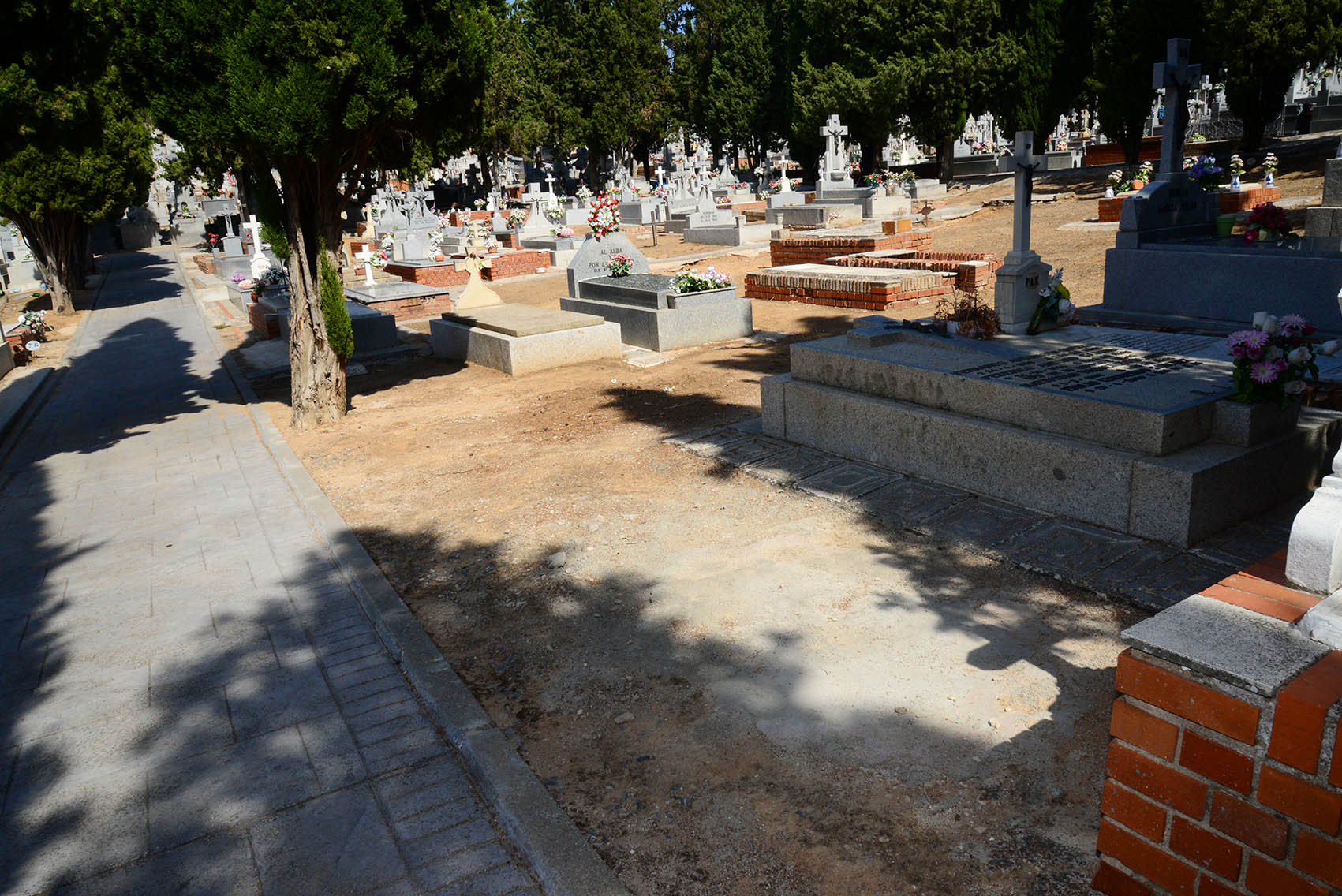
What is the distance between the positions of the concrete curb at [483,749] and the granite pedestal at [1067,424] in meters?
3.56

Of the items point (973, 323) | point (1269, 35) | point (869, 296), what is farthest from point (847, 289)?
point (1269, 35)

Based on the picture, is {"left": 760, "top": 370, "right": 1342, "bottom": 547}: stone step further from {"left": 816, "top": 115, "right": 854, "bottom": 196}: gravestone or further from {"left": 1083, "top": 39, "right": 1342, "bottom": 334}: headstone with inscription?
{"left": 816, "top": 115, "right": 854, "bottom": 196}: gravestone

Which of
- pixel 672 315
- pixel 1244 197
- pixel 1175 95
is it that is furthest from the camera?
pixel 1244 197

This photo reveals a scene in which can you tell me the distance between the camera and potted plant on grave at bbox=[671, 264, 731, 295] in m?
12.6

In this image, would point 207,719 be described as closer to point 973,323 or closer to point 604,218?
point 973,323

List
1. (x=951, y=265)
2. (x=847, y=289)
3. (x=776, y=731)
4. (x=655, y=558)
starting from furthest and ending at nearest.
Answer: (x=951, y=265)
(x=847, y=289)
(x=655, y=558)
(x=776, y=731)

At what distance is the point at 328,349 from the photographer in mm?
10008

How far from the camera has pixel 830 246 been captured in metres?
17.7

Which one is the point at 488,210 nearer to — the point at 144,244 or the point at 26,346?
the point at 144,244

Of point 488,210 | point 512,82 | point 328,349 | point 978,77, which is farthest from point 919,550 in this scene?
point 512,82

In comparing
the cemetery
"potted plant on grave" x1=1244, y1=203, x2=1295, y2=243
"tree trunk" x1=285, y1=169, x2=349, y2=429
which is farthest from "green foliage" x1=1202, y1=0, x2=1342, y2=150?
"tree trunk" x1=285, y1=169, x2=349, y2=429

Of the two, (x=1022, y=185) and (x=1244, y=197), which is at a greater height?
(x=1022, y=185)

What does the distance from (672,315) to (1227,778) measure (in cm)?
1049

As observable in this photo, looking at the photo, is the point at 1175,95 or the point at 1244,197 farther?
the point at 1244,197
